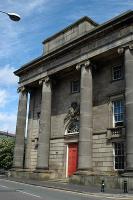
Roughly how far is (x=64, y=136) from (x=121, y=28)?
12.3 metres

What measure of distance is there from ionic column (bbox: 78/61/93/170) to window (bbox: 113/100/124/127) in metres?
2.12

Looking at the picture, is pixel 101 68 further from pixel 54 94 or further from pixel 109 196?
pixel 109 196

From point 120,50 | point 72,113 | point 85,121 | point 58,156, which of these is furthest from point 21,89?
point 120,50

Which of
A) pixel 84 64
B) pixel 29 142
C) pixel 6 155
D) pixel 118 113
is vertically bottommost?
pixel 6 155

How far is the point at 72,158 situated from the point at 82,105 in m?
6.07

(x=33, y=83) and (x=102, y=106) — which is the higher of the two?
(x=33, y=83)

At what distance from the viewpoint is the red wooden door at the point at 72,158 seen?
29841mm

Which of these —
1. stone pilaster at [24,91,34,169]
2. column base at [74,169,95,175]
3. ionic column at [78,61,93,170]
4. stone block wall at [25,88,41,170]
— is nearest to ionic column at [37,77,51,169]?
stone block wall at [25,88,41,170]

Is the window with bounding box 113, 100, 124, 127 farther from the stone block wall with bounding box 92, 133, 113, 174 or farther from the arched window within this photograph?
the arched window

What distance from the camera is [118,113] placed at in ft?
87.8

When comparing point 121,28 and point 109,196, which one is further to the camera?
point 121,28

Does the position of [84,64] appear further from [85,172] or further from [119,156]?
[85,172]

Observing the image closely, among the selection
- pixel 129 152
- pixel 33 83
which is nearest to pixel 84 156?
pixel 129 152

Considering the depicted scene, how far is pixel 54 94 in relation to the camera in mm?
34594
